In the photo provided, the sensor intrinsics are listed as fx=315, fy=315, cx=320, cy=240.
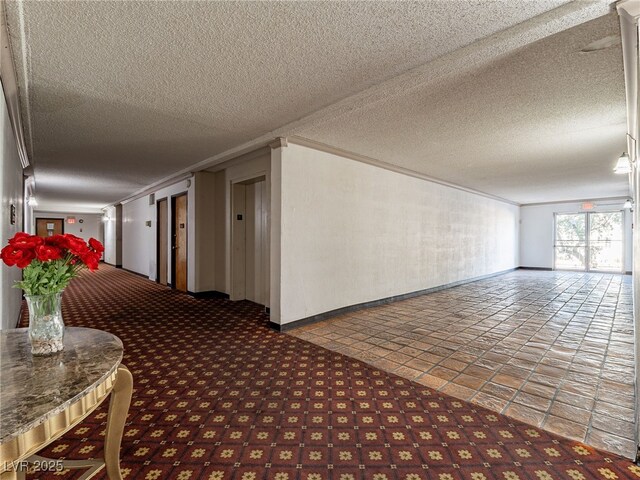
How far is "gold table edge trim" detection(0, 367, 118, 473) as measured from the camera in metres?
0.86

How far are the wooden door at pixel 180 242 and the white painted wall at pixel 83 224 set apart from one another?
11.9 meters

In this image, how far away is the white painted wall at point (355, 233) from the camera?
179 inches

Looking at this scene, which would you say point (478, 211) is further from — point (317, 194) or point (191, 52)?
point (191, 52)

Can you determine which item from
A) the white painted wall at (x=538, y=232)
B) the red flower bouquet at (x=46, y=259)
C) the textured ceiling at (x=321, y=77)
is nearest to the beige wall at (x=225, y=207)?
the textured ceiling at (x=321, y=77)

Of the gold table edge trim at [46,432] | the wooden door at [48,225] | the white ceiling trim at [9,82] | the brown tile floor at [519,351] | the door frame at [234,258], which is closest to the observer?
the gold table edge trim at [46,432]

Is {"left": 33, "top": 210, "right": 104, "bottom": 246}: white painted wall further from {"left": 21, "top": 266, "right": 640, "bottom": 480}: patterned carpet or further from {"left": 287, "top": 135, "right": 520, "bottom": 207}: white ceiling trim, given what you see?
{"left": 21, "top": 266, "right": 640, "bottom": 480}: patterned carpet

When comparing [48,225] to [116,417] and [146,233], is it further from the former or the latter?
[116,417]

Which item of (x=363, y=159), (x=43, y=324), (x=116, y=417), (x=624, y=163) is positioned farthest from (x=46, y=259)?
(x=624, y=163)

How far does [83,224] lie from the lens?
17.0 m

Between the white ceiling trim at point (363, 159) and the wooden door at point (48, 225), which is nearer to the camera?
the white ceiling trim at point (363, 159)

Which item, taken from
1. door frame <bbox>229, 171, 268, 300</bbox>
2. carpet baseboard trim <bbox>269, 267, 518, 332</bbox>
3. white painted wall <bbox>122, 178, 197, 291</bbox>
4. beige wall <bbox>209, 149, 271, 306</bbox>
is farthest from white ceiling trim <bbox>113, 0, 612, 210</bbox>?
white painted wall <bbox>122, 178, 197, 291</bbox>

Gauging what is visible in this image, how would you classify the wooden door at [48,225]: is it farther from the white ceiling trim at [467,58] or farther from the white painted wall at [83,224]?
the white ceiling trim at [467,58]

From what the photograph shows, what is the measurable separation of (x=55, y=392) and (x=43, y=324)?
1.44 ft

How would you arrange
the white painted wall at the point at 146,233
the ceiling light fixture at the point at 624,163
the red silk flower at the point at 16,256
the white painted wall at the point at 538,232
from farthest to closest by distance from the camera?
the white painted wall at the point at 538,232 → the white painted wall at the point at 146,233 → the ceiling light fixture at the point at 624,163 → the red silk flower at the point at 16,256
